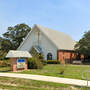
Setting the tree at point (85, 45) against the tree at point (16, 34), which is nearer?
the tree at point (85, 45)

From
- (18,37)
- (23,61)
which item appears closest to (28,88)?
(23,61)

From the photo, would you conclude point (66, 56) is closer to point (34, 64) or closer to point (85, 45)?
point (85, 45)

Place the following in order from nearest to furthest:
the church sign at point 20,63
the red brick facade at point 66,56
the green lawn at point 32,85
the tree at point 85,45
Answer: the green lawn at point 32,85 < the church sign at point 20,63 < the tree at point 85,45 < the red brick facade at point 66,56

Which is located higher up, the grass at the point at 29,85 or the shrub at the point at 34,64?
the shrub at the point at 34,64

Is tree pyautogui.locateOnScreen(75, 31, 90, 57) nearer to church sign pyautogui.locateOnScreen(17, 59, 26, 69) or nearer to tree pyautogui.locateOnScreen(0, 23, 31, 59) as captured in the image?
church sign pyautogui.locateOnScreen(17, 59, 26, 69)

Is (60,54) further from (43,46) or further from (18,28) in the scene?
(18,28)

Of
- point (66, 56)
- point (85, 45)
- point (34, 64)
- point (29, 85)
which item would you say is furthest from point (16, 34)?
point (29, 85)

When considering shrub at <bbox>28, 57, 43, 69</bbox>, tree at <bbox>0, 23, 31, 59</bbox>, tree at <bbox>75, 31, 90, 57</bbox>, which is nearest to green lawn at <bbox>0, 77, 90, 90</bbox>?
shrub at <bbox>28, 57, 43, 69</bbox>

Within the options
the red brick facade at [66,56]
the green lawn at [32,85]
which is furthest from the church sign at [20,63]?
the red brick facade at [66,56]

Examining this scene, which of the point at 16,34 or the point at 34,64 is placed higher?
the point at 16,34

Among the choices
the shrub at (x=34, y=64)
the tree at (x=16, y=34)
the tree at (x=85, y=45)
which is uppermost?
the tree at (x=16, y=34)

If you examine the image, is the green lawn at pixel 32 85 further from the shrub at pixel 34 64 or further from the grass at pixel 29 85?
the shrub at pixel 34 64

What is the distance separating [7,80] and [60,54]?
23.5 metres

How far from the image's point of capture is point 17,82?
10.4 meters
